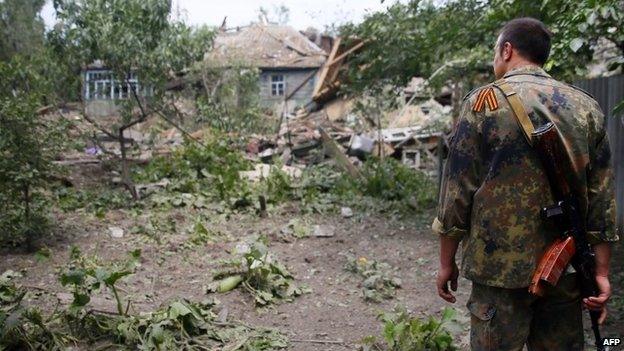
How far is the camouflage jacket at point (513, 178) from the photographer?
2.04 m

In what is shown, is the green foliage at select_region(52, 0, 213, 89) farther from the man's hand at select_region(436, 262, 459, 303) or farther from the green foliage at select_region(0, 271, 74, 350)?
the man's hand at select_region(436, 262, 459, 303)

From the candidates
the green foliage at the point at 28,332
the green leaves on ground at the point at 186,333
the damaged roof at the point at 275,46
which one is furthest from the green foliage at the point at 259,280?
the damaged roof at the point at 275,46

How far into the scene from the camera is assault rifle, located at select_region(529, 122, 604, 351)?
2.00 m

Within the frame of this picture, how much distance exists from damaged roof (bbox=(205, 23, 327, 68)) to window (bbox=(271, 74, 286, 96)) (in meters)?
0.75

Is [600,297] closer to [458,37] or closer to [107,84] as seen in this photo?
[458,37]

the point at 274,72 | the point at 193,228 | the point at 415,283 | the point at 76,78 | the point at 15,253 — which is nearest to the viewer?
the point at 415,283

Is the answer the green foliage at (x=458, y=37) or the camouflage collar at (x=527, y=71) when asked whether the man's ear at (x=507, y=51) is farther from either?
the green foliage at (x=458, y=37)

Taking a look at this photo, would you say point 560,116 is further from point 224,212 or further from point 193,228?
point 224,212

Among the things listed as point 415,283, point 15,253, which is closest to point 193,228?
point 15,253

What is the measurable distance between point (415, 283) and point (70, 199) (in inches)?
215

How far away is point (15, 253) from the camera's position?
6.04 m

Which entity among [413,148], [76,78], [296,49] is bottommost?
[413,148]

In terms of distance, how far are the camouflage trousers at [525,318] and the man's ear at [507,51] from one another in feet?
2.79

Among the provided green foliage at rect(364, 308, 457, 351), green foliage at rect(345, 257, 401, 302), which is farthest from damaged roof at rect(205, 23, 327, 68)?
green foliage at rect(364, 308, 457, 351)
